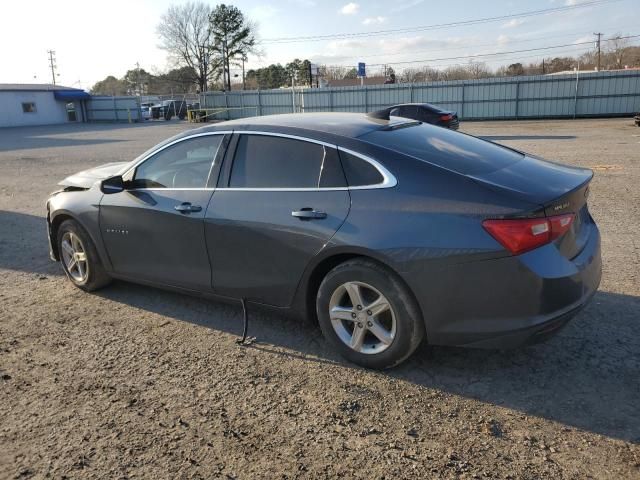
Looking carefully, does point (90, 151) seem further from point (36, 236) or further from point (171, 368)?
point (171, 368)

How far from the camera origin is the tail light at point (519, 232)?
301 centimetres

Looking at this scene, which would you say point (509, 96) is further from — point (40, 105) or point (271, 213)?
point (40, 105)

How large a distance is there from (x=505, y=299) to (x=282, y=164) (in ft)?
5.81

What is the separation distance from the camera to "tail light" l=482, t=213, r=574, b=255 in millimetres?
3006

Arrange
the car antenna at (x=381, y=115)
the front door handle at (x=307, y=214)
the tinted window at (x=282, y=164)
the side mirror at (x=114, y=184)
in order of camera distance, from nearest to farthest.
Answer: the front door handle at (x=307, y=214), the tinted window at (x=282, y=164), the car antenna at (x=381, y=115), the side mirror at (x=114, y=184)

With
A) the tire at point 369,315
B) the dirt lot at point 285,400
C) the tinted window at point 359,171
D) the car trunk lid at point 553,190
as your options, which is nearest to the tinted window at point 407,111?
the dirt lot at point 285,400

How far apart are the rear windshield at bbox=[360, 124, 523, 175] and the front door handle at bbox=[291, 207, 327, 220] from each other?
0.59 meters

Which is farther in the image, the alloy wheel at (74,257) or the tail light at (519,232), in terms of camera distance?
the alloy wheel at (74,257)

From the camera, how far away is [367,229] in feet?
11.0

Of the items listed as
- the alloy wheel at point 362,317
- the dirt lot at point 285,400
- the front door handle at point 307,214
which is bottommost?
the dirt lot at point 285,400

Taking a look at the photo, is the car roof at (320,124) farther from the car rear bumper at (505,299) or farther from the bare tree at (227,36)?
the bare tree at (227,36)

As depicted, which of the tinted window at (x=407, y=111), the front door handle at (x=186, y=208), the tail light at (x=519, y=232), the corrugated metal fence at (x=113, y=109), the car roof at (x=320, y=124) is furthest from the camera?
the corrugated metal fence at (x=113, y=109)

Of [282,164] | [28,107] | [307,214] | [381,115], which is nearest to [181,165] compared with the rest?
[282,164]

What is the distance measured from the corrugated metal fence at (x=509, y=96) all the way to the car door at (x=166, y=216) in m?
32.6
